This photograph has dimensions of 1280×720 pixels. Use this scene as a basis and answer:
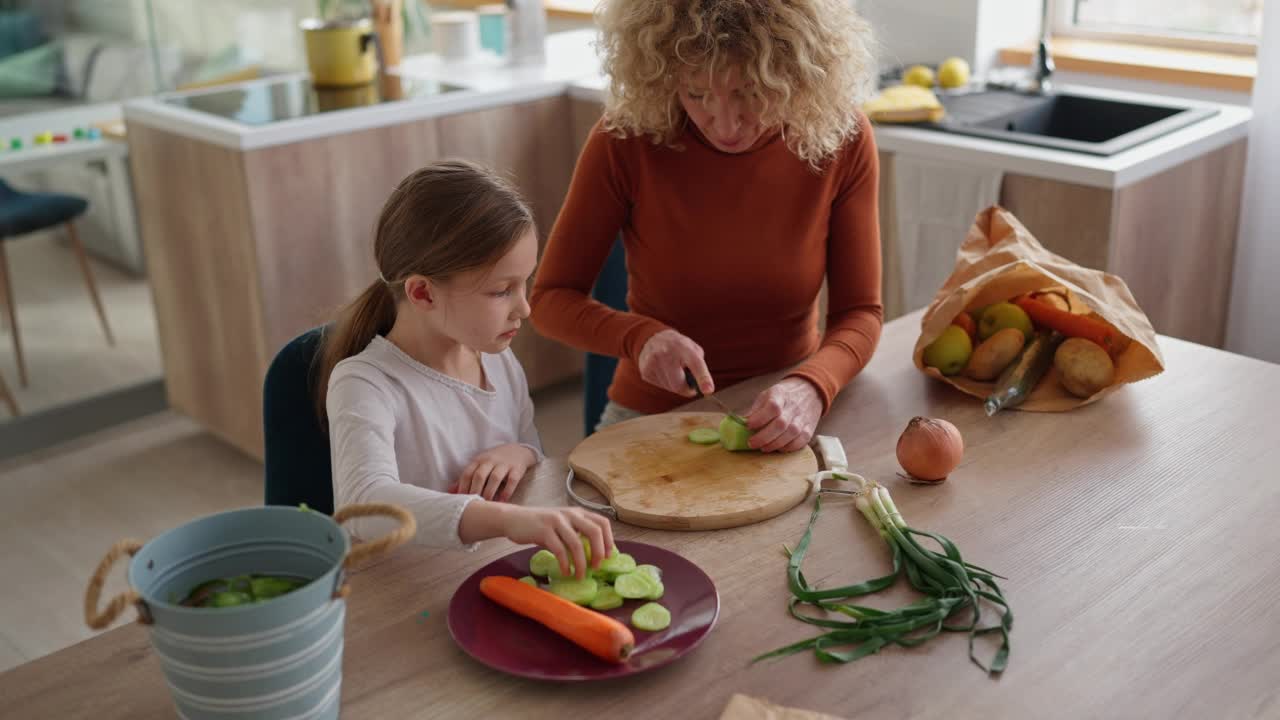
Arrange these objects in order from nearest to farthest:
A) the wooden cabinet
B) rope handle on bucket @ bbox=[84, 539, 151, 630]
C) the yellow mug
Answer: rope handle on bucket @ bbox=[84, 539, 151, 630] → the wooden cabinet → the yellow mug

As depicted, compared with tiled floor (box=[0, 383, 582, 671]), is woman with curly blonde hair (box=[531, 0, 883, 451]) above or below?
above

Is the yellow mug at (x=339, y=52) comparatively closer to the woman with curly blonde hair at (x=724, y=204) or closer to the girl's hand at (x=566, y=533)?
the woman with curly blonde hair at (x=724, y=204)

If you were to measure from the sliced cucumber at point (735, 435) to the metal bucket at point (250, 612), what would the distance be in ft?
1.82

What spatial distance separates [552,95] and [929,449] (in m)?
2.10

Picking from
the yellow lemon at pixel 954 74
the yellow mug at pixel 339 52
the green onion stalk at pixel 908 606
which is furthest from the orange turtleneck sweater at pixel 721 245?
the yellow mug at pixel 339 52

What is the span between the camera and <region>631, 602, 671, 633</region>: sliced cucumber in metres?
1.09

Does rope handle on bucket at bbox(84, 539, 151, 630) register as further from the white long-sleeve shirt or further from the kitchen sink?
the kitchen sink

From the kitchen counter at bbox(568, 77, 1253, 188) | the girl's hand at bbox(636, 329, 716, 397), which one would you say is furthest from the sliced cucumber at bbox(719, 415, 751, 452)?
the kitchen counter at bbox(568, 77, 1253, 188)

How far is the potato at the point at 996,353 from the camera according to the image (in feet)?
5.25

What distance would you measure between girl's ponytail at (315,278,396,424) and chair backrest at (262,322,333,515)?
0.01 meters

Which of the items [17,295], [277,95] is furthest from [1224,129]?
[17,295]

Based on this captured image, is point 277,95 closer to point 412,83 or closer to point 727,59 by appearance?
point 412,83

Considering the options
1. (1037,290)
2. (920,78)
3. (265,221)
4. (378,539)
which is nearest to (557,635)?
(378,539)

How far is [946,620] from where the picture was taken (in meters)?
1.12
